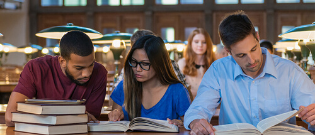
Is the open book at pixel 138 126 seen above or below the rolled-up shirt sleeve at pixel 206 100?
below

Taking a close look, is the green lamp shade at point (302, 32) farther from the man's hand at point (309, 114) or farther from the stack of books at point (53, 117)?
the stack of books at point (53, 117)

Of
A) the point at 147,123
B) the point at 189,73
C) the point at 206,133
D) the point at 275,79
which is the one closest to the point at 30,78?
the point at 147,123

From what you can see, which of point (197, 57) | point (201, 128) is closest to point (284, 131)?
→ point (201, 128)

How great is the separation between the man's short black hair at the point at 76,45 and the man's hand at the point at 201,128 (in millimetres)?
679

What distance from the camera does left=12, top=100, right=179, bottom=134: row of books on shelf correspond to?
161 centimetres

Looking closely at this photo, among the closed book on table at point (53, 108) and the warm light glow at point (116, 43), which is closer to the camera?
the closed book on table at point (53, 108)

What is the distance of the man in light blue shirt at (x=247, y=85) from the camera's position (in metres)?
1.81

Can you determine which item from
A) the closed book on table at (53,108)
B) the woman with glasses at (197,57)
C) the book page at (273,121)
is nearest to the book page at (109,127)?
the closed book on table at (53,108)

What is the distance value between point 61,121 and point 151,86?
0.83 meters

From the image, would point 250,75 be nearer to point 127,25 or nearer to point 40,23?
point 127,25

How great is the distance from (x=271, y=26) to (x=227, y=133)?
506 inches

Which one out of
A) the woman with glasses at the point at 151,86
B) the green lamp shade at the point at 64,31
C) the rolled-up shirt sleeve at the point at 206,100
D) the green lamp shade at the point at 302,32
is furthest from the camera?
the green lamp shade at the point at 64,31

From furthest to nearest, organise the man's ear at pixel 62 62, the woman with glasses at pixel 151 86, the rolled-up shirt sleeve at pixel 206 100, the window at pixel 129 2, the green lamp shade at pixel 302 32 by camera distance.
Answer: the window at pixel 129 2, the green lamp shade at pixel 302 32, the woman with glasses at pixel 151 86, the man's ear at pixel 62 62, the rolled-up shirt sleeve at pixel 206 100

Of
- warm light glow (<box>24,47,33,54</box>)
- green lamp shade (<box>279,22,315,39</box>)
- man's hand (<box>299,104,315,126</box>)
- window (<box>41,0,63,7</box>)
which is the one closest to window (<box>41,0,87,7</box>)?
window (<box>41,0,63,7</box>)
